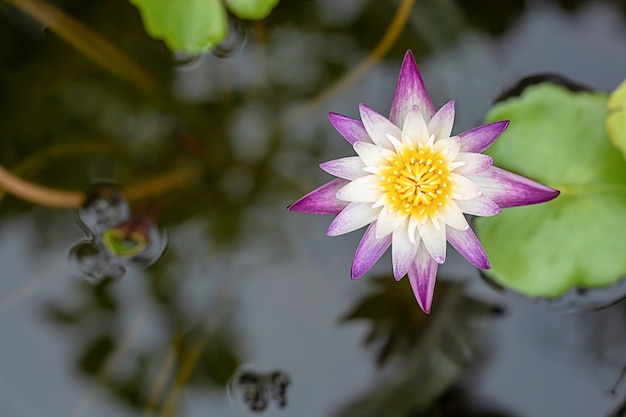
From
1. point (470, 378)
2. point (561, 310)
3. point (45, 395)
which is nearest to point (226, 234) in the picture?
point (45, 395)

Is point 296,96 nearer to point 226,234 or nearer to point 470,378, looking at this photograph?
point 226,234

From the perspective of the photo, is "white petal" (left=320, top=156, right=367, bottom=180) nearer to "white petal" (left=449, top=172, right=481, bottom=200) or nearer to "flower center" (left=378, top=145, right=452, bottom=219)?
"flower center" (left=378, top=145, right=452, bottom=219)

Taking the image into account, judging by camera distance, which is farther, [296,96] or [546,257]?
[296,96]

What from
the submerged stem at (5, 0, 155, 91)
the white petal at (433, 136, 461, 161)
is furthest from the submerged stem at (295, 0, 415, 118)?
the white petal at (433, 136, 461, 161)

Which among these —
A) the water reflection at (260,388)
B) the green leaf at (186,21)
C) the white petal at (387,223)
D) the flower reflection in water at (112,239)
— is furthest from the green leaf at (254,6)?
the water reflection at (260,388)

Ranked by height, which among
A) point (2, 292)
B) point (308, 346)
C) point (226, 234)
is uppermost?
point (2, 292)

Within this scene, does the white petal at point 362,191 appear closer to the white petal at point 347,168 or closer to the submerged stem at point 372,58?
the white petal at point 347,168

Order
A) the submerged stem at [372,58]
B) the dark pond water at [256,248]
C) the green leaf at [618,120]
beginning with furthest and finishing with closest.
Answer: the submerged stem at [372,58]
the dark pond water at [256,248]
the green leaf at [618,120]
